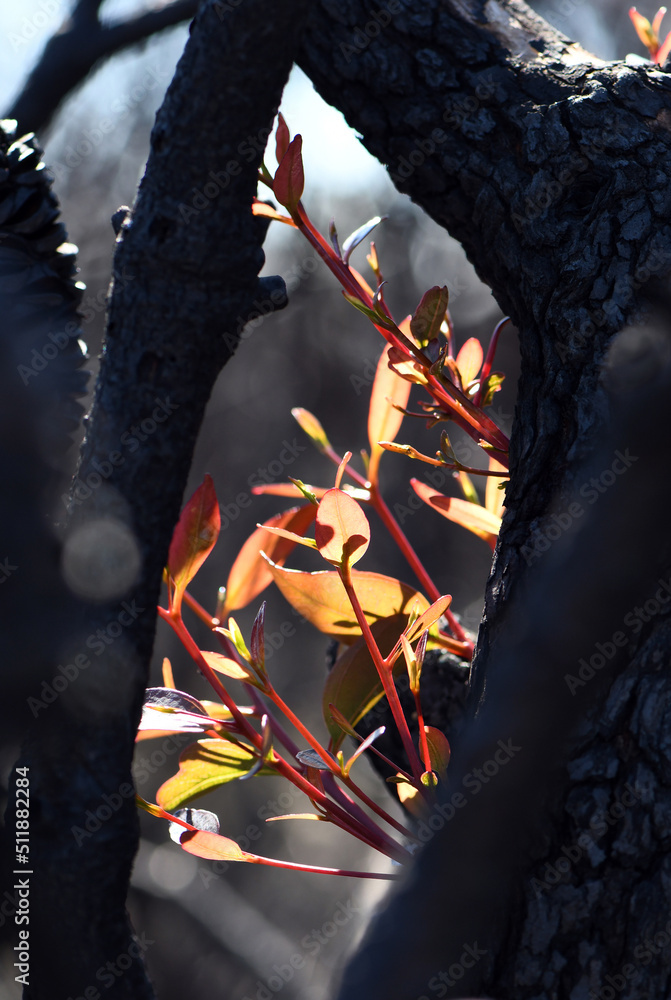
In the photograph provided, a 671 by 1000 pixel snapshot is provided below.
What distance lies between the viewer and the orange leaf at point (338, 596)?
47 cm

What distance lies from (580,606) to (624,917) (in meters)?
0.19

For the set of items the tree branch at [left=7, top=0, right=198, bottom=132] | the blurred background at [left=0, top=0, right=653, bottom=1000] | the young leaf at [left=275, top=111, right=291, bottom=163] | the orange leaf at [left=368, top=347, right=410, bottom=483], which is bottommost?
the blurred background at [left=0, top=0, right=653, bottom=1000]

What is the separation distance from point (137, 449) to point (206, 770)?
8.9 inches

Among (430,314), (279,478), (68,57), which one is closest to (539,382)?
(430,314)

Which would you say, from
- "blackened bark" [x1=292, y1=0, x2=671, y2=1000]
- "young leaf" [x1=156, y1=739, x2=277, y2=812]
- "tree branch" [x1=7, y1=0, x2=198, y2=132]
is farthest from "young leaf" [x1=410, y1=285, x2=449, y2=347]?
"tree branch" [x1=7, y1=0, x2=198, y2=132]

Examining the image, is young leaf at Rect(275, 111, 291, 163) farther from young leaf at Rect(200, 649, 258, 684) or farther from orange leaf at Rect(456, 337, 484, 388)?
young leaf at Rect(200, 649, 258, 684)

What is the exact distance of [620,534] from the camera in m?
0.24

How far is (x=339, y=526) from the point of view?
374 mm

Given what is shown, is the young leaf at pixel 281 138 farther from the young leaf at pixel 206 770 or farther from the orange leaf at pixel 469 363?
the young leaf at pixel 206 770

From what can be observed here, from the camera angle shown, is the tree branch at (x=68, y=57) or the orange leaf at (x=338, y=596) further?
the tree branch at (x=68, y=57)

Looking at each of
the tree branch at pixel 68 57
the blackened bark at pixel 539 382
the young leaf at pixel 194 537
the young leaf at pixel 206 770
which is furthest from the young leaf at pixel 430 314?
the tree branch at pixel 68 57

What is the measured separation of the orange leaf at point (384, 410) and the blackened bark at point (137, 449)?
0.15 m

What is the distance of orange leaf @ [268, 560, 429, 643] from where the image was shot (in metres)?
0.47

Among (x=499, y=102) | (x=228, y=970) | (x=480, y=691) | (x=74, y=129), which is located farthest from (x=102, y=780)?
(x=228, y=970)
